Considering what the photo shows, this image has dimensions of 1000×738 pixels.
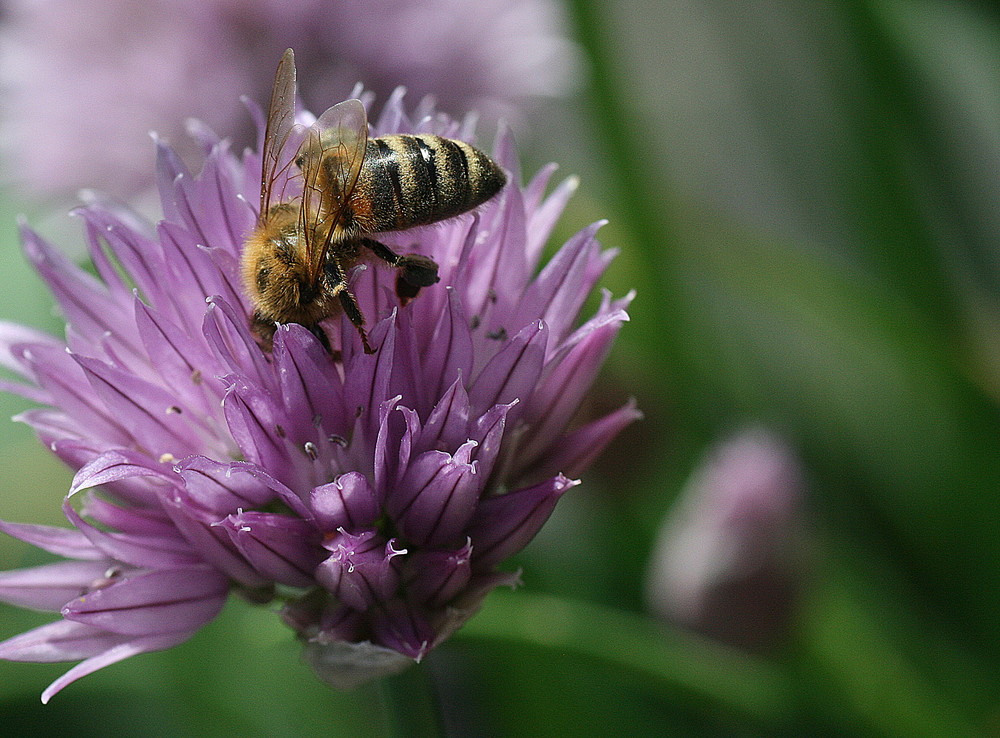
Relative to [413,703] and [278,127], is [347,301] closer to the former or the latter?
[278,127]

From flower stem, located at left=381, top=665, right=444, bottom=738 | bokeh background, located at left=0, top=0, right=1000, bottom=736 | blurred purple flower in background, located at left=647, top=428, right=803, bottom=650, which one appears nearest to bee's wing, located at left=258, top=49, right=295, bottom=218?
flower stem, located at left=381, top=665, right=444, bottom=738

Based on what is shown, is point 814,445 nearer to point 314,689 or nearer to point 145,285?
point 314,689

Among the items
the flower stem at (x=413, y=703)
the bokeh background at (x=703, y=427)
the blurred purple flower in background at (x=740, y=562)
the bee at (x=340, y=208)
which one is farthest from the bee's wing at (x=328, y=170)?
the blurred purple flower in background at (x=740, y=562)

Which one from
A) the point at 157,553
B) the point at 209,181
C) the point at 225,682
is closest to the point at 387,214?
the point at 209,181

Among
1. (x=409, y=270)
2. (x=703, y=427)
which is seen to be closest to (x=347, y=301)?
(x=409, y=270)

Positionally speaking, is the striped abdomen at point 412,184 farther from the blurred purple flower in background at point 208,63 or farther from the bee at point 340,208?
the blurred purple flower in background at point 208,63

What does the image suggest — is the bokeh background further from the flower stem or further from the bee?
the bee

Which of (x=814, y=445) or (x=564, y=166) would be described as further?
(x=564, y=166)
